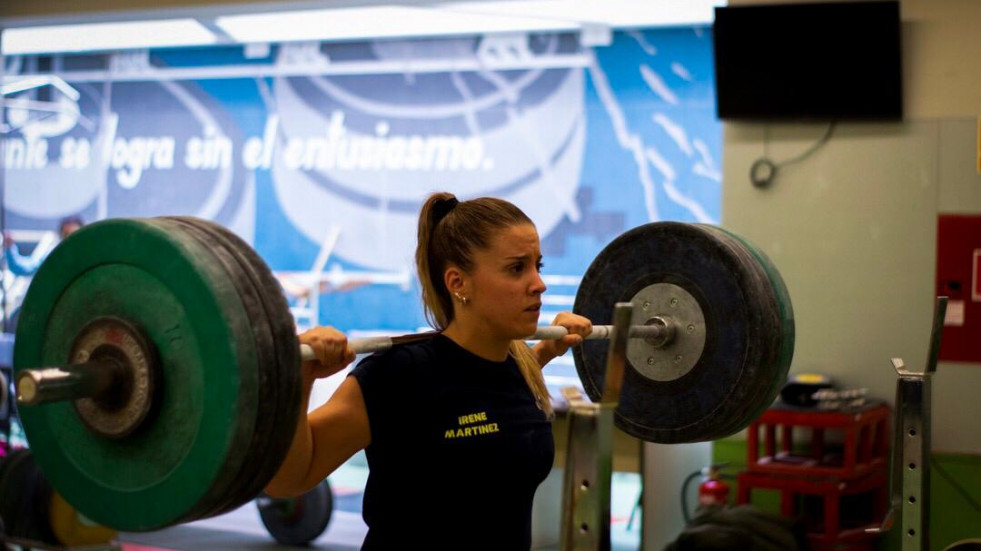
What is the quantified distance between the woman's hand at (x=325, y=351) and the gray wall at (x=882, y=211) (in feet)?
10.4

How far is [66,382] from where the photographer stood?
159cm

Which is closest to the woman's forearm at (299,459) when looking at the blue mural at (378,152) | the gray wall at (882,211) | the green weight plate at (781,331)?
the green weight plate at (781,331)

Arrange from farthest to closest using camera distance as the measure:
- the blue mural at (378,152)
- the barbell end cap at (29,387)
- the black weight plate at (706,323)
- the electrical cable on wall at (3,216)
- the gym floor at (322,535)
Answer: the electrical cable on wall at (3,216) < the blue mural at (378,152) < the gym floor at (322,535) < the black weight plate at (706,323) < the barbell end cap at (29,387)

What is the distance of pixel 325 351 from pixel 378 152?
4495 mm

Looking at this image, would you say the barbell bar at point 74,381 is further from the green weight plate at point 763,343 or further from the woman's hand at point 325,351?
the green weight plate at point 763,343

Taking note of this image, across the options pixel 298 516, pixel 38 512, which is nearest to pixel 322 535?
pixel 298 516

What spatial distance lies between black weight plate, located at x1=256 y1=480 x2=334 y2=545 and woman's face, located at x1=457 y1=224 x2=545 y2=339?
11.1 feet

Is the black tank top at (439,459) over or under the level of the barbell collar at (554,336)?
under

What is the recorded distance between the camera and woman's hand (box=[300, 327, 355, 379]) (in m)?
1.77


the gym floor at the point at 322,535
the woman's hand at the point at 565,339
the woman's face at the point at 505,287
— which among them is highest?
the woman's face at the point at 505,287

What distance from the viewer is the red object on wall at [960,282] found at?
4383 millimetres

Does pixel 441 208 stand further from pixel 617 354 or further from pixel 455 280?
pixel 617 354

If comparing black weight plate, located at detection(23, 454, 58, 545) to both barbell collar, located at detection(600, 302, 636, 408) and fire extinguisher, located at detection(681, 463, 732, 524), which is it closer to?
fire extinguisher, located at detection(681, 463, 732, 524)

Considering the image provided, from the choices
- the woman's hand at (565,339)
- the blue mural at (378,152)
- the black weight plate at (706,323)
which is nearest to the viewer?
the woman's hand at (565,339)
